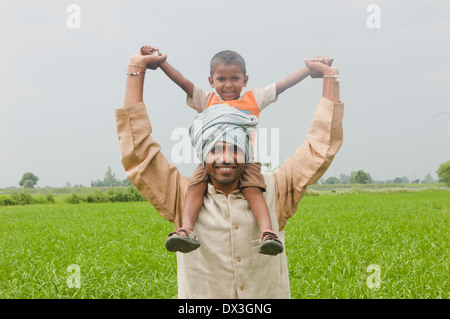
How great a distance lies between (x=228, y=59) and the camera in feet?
7.28

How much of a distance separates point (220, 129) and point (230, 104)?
1.85 ft

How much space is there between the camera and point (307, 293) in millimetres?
4215

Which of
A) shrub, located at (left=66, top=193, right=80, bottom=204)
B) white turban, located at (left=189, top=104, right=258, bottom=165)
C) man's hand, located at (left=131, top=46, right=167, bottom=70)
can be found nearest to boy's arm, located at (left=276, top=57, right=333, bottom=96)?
white turban, located at (left=189, top=104, right=258, bottom=165)

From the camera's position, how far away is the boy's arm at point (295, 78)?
72.7 inches

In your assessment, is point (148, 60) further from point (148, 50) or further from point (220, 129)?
point (220, 129)

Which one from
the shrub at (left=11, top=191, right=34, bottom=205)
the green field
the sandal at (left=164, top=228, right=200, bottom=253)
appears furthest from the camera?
the shrub at (left=11, top=191, right=34, bottom=205)

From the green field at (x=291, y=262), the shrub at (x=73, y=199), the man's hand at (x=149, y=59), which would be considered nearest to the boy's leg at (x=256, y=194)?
the man's hand at (x=149, y=59)

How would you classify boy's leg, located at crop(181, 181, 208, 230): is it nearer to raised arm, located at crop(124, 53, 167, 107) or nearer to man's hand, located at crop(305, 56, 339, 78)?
raised arm, located at crop(124, 53, 167, 107)

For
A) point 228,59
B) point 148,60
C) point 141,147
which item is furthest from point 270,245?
point 228,59

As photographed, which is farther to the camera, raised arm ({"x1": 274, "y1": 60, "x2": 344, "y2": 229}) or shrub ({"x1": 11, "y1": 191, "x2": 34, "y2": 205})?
shrub ({"x1": 11, "y1": 191, "x2": 34, "y2": 205})

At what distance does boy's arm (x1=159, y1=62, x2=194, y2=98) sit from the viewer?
6.95 ft

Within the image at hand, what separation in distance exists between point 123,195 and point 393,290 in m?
21.4
